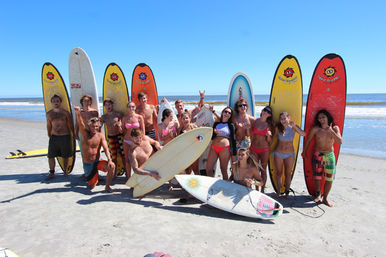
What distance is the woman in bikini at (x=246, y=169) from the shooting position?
10.8 feet

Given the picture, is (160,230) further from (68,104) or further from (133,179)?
(68,104)

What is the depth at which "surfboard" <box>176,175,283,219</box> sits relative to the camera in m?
3.03

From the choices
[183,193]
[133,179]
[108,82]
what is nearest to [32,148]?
[108,82]

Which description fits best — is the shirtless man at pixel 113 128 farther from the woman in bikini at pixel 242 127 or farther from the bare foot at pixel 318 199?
the bare foot at pixel 318 199

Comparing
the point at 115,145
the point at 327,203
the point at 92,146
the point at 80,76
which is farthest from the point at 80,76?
the point at 327,203

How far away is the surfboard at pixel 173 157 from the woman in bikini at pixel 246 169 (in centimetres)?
56

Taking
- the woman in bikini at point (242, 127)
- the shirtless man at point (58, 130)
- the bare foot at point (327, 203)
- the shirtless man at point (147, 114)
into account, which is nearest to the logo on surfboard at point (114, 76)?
the shirtless man at point (147, 114)

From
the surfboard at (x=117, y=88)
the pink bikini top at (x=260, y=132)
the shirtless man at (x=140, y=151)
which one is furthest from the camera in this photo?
the surfboard at (x=117, y=88)

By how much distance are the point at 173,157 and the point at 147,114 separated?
1204mm

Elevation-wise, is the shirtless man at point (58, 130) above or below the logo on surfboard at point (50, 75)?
below

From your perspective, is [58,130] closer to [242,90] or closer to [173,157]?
[173,157]

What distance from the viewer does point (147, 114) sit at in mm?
4445

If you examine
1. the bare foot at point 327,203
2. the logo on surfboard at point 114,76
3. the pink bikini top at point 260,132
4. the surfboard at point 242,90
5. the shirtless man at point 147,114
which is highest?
the logo on surfboard at point 114,76

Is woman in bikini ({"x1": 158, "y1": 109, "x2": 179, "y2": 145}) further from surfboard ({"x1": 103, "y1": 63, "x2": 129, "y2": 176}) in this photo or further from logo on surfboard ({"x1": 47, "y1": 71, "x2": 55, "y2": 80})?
logo on surfboard ({"x1": 47, "y1": 71, "x2": 55, "y2": 80})
